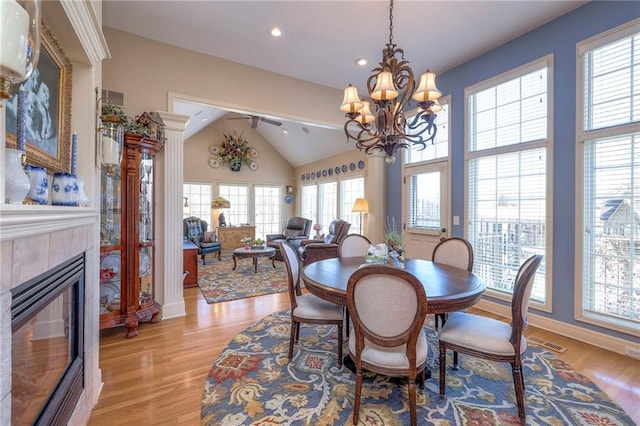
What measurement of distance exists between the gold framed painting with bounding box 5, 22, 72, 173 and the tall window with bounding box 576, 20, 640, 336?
13.6 feet

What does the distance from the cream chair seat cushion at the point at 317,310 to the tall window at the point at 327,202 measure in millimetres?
5202

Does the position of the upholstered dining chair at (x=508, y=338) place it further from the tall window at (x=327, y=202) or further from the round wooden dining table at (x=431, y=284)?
the tall window at (x=327, y=202)

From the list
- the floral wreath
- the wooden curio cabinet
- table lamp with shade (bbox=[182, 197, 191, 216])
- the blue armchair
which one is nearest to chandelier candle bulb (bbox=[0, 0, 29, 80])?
the wooden curio cabinet

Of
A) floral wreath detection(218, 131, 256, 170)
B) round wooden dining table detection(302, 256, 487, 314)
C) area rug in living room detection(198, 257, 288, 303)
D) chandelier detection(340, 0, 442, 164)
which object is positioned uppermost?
floral wreath detection(218, 131, 256, 170)

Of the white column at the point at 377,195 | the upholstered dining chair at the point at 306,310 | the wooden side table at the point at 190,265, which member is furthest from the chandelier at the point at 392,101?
the wooden side table at the point at 190,265

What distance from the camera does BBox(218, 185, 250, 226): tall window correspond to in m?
8.30

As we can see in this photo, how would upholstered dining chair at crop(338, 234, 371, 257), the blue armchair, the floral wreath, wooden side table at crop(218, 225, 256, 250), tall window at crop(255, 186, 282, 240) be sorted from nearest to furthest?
upholstered dining chair at crop(338, 234, 371, 257) → the blue armchair → wooden side table at crop(218, 225, 256, 250) → the floral wreath → tall window at crop(255, 186, 282, 240)

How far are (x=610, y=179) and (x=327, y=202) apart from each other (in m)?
5.93

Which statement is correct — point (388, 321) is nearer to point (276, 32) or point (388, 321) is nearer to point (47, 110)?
point (47, 110)

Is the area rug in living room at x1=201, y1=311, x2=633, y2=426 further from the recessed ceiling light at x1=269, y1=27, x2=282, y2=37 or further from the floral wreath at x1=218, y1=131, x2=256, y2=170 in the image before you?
the floral wreath at x1=218, y1=131, x2=256, y2=170

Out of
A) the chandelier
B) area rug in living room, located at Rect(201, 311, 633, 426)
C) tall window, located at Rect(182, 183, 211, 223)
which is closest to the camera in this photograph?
area rug in living room, located at Rect(201, 311, 633, 426)

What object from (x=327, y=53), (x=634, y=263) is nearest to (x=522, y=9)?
(x=327, y=53)

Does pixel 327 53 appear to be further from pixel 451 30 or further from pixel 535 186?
pixel 535 186

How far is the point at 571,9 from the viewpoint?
9.13ft
